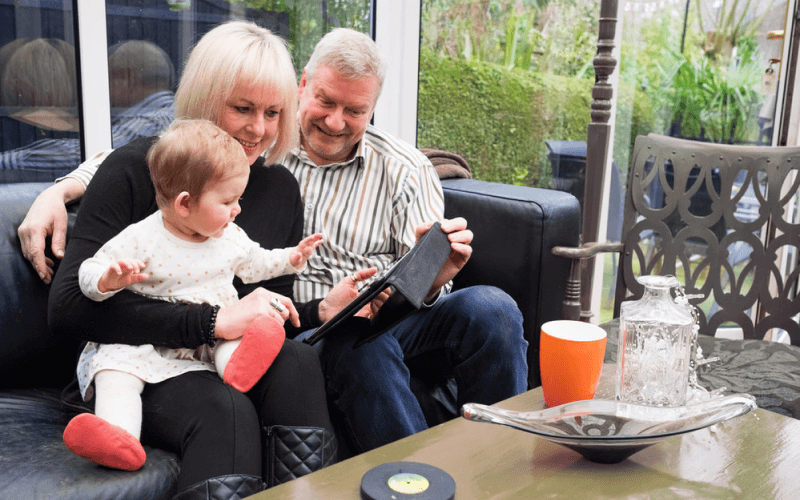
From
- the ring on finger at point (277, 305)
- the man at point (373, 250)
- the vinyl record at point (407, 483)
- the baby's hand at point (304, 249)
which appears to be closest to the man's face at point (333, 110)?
the man at point (373, 250)

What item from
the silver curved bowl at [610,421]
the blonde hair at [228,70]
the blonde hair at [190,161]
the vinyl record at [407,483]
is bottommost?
the vinyl record at [407,483]

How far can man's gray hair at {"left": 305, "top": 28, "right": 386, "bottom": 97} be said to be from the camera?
5.36 feet

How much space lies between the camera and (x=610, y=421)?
99cm

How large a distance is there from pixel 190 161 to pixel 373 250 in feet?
2.09

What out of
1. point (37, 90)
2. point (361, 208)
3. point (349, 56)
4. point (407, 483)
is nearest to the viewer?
point (407, 483)

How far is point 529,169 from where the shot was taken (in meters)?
2.93

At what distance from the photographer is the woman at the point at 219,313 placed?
1.17m

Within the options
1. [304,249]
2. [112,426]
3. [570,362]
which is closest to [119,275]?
[112,426]

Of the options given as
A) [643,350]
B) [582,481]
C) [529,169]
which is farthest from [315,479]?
[529,169]

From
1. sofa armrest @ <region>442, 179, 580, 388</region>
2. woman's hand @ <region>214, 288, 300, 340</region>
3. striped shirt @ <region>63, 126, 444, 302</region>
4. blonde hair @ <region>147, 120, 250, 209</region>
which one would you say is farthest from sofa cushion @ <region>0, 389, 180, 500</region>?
sofa armrest @ <region>442, 179, 580, 388</region>

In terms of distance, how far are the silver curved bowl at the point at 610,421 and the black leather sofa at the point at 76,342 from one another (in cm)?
61

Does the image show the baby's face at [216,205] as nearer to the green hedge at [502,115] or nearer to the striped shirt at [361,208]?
the striped shirt at [361,208]

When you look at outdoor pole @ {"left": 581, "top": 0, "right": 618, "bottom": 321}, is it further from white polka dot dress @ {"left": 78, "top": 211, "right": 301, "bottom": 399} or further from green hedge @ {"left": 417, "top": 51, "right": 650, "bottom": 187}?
white polka dot dress @ {"left": 78, "top": 211, "right": 301, "bottom": 399}

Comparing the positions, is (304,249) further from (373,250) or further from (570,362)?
(570,362)
